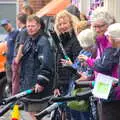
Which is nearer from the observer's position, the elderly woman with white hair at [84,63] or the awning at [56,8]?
the elderly woman with white hair at [84,63]

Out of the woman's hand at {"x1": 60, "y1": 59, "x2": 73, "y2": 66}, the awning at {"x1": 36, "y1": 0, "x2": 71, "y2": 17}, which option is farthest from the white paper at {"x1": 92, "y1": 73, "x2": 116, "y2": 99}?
the awning at {"x1": 36, "y1": 0, "x2": 71, "y2": 17}

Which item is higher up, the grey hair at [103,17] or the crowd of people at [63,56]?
the grey hair at [103,17]

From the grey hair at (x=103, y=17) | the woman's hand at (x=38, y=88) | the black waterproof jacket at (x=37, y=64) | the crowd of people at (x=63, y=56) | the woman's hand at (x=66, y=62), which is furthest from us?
the black waterproof jacket at (x=37, y=64)

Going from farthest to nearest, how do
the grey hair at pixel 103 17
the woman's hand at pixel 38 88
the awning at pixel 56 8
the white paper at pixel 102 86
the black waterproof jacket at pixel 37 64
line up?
the awning at pixel 56 8
the black waterproof jacket at pixel 37 64
the woman's hand at pixel 38 88
the grey hair at pixel 103 17
the white paper at pixel 102 86

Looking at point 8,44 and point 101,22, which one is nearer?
point 101,22

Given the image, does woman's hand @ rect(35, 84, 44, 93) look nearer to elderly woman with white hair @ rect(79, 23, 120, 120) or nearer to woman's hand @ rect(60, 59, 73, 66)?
woman's hand @ rect(60, 59, 73, 66)

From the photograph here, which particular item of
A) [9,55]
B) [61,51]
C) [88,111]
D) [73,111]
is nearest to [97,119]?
[88,111]

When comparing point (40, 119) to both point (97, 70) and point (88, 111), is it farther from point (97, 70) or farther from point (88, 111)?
point (97, 70)

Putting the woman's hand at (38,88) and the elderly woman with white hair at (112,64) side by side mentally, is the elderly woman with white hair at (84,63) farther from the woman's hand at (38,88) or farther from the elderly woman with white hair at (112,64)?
the elderly woman with white hair at (112,64)

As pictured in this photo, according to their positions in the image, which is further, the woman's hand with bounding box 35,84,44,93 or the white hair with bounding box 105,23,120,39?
the woman's hand with bounding box 35,84,44,93

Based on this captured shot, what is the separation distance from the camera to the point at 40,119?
6957 mm

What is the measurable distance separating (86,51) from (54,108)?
857 mm

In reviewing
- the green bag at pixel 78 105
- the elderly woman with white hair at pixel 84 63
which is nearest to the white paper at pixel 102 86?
the green bag at pixel 78 105

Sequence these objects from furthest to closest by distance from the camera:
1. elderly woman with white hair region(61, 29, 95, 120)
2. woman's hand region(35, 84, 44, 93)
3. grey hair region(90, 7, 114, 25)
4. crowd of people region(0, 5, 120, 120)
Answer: woman's hand region(35, 84, 44, 93), elderly woman with white hair region(61, 29, 95, 120), crowd of people region(0, 5, 120, 120), grey hair region(90, 7, 114, 25)
